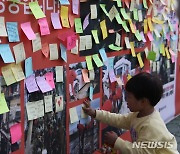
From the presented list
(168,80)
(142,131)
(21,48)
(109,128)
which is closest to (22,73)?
(21,48)

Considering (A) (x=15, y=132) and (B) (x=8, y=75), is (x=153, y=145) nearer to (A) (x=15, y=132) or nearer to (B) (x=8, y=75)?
(A) (x=15, y=132)

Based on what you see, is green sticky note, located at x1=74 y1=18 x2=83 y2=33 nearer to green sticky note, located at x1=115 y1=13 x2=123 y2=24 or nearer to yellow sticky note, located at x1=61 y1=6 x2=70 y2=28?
yellow sticky note, located at x1=61 y1=6 x2=70 y2=28

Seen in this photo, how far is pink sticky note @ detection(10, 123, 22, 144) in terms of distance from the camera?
→ 173 centimetres

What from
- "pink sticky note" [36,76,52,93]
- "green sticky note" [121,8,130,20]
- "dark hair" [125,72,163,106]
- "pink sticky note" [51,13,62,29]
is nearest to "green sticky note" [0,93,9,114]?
"pink sticky note" [36,76,52,93]

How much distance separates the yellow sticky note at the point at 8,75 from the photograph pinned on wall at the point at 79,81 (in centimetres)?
53

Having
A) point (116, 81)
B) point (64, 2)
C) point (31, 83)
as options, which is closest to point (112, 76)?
point (116, 81)

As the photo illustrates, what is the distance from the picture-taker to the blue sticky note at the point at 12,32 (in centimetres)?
162

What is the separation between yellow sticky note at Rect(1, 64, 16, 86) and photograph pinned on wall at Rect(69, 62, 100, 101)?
1.75 ft

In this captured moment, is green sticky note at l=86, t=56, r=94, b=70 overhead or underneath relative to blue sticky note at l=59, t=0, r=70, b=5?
underneath

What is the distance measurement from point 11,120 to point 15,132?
0.08 m

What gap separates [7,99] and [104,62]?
3.37 feet

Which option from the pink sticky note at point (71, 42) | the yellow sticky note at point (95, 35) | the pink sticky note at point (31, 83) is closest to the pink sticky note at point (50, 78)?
the pink sticky note at point (31, 83)

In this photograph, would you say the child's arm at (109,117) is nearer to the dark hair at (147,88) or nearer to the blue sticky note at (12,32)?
the dark hair at (147,88)

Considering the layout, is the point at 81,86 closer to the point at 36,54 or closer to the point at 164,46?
the point at 36,54
